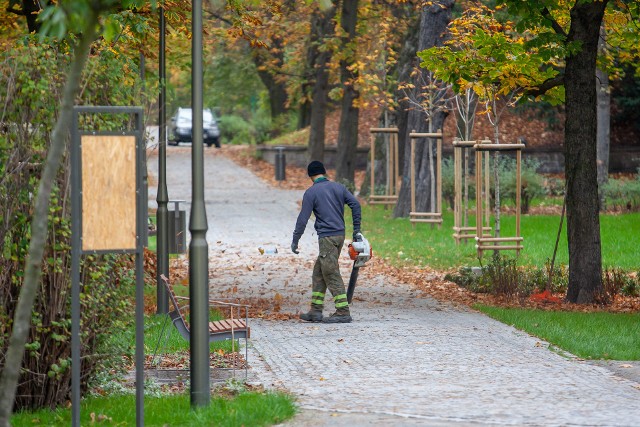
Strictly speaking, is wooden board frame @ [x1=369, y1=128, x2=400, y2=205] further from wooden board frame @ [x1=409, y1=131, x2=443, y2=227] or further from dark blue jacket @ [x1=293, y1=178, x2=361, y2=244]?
dark blue jacket @ [x1=293, y1=178, x2=361, y2=244]

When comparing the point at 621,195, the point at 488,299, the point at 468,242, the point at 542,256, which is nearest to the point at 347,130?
the point at 621,195

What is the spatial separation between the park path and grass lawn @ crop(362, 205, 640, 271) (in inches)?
115

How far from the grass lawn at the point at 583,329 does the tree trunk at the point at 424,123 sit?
36.4 ft

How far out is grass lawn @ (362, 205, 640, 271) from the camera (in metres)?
21.5

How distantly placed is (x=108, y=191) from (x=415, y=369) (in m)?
3.82

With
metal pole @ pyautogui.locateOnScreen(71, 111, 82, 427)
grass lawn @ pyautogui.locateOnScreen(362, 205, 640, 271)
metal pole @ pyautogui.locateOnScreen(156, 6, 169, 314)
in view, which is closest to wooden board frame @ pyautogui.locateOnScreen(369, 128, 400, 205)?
grass lawn @ pyautogui.locateOnScreen(362, 205, 640, 271)

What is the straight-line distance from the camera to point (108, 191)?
8.68 m

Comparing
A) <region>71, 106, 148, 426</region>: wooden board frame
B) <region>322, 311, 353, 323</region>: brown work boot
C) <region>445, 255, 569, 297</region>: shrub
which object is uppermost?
<region>71, 106, 148, 426</region>: wooden board frame

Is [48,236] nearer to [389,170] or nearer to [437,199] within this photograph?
[437,199]

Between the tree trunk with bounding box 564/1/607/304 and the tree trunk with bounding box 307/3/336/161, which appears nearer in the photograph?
the tree trunk with bounding box 564/1/607/304

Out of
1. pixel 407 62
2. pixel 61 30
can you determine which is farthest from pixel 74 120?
pixel 407 62

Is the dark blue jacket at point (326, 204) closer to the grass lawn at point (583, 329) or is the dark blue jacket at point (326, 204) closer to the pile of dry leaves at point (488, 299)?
the grass lawn at point (583, 329)

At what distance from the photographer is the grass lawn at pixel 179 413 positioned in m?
8.98

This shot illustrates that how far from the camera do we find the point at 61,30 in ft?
21.5
